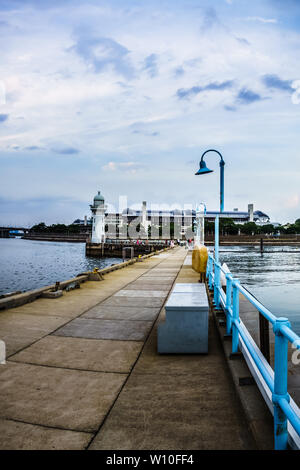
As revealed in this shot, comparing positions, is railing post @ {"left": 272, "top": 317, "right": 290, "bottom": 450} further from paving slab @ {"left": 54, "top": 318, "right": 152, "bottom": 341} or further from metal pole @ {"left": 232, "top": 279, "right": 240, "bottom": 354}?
paving slab @ {"left": 54, "top": 318, "right": 152, "bottom": 341}

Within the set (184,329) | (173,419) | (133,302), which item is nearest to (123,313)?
(133,302)

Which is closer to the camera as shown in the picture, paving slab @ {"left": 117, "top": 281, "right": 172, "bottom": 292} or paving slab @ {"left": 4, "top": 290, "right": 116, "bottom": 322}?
paving slab @ {"left": 4, "top": 290, "right": 116, "bottom": 322}

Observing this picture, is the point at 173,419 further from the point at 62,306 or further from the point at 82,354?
the point at 62,306

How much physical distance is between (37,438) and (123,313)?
5.54m

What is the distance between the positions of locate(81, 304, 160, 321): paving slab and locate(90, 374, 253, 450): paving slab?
372cm

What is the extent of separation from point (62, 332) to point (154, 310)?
296 cm

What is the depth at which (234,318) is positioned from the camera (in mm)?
5012

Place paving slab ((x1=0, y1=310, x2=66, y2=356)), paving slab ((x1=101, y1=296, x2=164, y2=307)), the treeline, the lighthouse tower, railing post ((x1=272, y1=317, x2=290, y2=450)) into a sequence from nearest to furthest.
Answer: railing post ((x1=272, y1=317, x2=290, y2=450)), paving slab ((x1=0, y1=310, x2=66, y2=356)), paving slab ((x1=101, y1=296, x2=164, y2=307)), the lighthouse tower, the treeline

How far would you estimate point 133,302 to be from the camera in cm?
1042

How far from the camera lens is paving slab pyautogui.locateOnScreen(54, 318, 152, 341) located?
682 cm

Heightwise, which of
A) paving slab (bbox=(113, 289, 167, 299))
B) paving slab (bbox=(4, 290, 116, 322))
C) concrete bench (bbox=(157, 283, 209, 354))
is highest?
concrete bench (bbox=(157, 283, 209, 354))

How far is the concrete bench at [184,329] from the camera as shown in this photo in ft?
18.2

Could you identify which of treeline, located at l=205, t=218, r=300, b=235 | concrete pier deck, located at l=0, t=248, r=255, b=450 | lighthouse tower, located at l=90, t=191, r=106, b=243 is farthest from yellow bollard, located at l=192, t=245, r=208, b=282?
treeline, located at l=205, t=218, r=300, b=235
